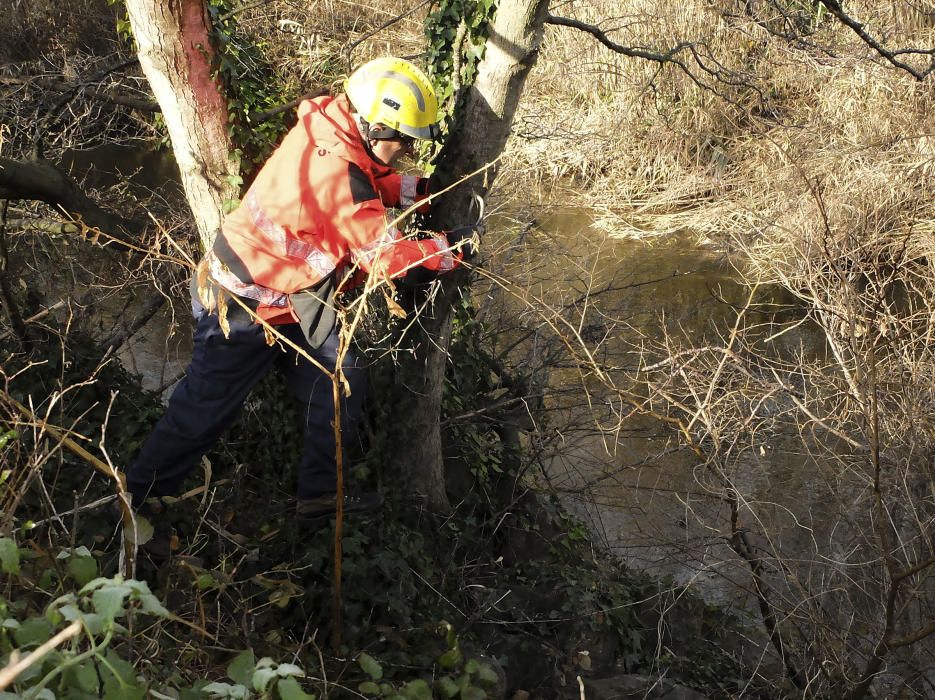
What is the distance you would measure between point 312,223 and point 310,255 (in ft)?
0.39

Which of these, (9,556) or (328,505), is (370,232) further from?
(9,556)

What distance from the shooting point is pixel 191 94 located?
3352mm

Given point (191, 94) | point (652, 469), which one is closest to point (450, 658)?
point (191, 94)

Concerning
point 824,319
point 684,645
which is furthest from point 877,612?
point 824,319

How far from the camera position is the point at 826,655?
13.4 ft

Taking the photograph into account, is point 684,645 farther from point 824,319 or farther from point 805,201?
point 805,201

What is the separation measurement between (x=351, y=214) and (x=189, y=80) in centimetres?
89

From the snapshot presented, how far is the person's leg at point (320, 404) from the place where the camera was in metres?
3.45

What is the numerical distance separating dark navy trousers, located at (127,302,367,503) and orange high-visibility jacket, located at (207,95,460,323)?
18 centimetres

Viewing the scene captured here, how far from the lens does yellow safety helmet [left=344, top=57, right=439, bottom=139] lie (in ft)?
9.95

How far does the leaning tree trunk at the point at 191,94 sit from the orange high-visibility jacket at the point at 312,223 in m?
0.35

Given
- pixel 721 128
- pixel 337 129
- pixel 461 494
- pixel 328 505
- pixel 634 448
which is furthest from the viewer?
pixel 721 128

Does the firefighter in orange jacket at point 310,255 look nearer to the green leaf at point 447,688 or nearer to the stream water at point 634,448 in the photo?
the green leaf at point 447,688

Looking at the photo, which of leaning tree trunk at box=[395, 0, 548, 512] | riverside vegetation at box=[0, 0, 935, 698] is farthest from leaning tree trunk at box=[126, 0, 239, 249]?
leaning tree trunk at box=[395, 0, 548, 512]
